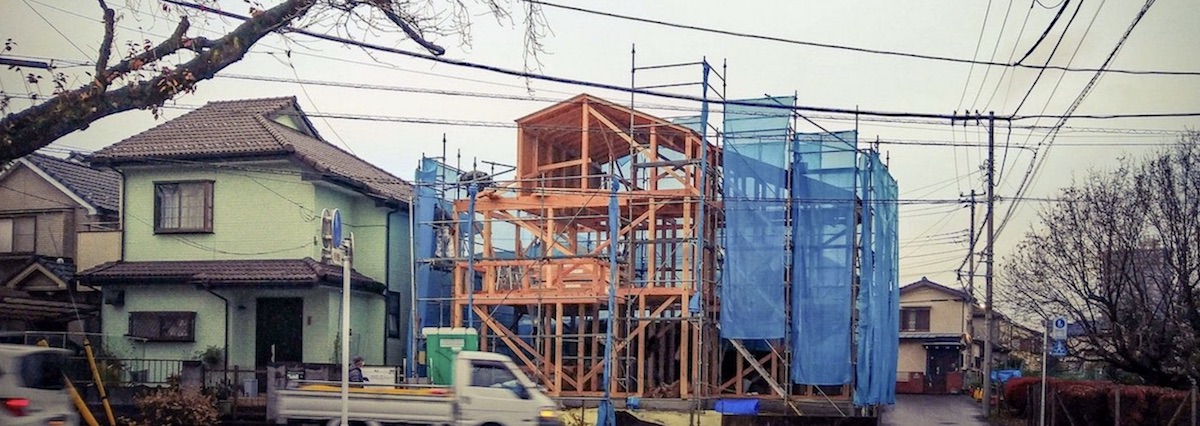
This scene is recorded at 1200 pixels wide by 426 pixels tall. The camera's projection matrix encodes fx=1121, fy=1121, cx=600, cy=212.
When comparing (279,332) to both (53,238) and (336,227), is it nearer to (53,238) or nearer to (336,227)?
(53,238)

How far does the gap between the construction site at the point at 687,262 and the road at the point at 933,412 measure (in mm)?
3244

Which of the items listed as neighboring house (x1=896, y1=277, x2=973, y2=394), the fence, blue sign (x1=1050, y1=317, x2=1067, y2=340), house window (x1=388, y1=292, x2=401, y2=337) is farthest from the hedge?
neighboring house (x1=896, y1=277, x2=973, y2=394)

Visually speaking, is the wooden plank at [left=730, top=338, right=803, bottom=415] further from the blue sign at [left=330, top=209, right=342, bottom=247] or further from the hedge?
the blue sign at [left=330, top=209, right=342, bottom=247]

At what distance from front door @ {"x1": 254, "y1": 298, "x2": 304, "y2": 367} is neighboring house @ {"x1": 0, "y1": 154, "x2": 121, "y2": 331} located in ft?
6.14

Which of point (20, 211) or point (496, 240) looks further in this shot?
point (496, 240)

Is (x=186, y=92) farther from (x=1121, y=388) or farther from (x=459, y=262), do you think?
(x=1121, y=388)

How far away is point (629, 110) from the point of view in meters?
16.7

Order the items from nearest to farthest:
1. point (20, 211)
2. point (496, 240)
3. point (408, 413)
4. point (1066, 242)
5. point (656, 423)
Answer: point (20, 211)
point (408, 413)
point (656, 423)
point (1066, 242)
point (496, 240)

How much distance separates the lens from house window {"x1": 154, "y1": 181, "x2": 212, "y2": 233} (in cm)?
1322

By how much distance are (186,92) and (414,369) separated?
8.91m

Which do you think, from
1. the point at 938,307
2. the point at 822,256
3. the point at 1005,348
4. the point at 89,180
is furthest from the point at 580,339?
the point at 1005,348

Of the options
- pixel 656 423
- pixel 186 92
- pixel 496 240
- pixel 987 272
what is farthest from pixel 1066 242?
pixel 186 92

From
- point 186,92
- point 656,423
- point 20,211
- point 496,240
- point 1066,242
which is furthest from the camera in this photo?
point 496,240

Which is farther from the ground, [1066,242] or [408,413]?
[1066,242]
